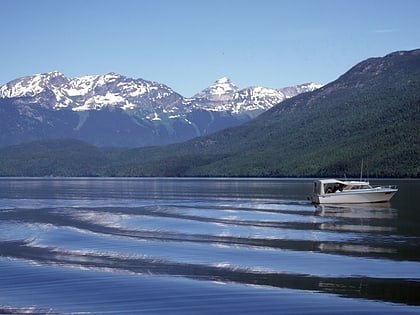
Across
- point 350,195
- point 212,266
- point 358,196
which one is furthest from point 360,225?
point 358,196

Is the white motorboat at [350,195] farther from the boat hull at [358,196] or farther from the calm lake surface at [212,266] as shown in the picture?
the calm lake surface at [212,266]

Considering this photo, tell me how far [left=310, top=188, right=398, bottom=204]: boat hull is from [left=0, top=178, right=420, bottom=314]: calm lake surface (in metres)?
27.8

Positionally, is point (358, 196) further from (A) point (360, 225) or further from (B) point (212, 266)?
(B) point (212, 266)

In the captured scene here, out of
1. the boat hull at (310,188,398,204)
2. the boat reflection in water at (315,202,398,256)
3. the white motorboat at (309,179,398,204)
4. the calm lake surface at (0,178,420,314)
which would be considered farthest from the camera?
the boat hull at (310,188,398,204)

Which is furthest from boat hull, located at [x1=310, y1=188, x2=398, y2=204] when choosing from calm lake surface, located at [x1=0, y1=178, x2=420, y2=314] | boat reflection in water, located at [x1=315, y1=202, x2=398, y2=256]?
calm lake surface, located at [x1=0, y1=178, x2=420, y2=314]

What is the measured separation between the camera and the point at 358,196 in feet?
335

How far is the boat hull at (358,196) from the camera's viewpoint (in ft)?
331

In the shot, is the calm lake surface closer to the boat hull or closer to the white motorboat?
the white motorboat

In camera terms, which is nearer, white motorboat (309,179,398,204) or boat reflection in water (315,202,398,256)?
boat reflection in water (315,202,398,256)

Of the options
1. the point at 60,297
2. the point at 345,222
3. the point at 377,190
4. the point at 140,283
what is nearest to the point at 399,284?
the point at 140,283

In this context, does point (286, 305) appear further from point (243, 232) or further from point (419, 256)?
point (243, 232)

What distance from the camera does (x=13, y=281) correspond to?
1389 inches

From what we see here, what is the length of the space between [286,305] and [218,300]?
119 inches

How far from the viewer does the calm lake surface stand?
29.9 meters
